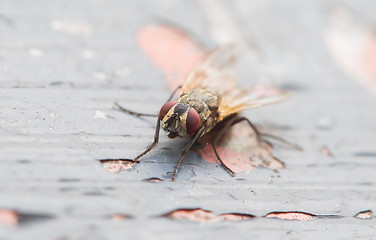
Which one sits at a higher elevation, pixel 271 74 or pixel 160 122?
pixel 271 74

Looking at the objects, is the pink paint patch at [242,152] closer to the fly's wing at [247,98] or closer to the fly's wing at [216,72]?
the fly's wing at [247,98]

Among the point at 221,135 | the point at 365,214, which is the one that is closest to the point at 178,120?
the point at 221,135

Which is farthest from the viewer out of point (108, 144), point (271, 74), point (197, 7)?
point (197, 7)

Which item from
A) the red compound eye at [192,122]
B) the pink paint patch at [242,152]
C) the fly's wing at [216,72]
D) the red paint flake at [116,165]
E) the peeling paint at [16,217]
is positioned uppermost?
the fly's wing at [216,72]

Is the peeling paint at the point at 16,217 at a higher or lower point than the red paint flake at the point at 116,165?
higher

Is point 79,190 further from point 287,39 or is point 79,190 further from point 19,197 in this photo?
point 287,39

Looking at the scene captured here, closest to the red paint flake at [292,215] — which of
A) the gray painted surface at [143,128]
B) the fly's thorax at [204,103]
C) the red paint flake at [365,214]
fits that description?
the gray painted surface at [143,128]

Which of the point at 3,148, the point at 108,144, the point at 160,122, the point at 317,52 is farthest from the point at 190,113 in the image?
the point at 317,52

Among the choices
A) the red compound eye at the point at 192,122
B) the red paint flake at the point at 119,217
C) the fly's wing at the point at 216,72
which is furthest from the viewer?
the fly's wing at the point at 216,72
